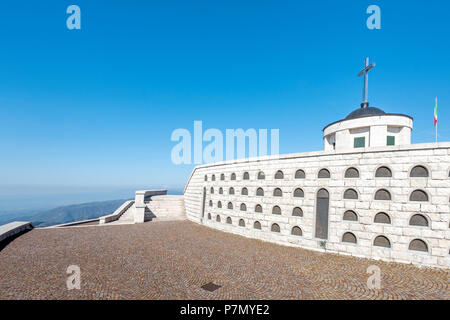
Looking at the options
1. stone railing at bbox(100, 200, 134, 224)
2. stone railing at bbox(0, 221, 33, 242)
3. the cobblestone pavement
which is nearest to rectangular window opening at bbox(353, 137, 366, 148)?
the cobblestone pavement

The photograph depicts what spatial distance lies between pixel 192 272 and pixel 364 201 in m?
10.9

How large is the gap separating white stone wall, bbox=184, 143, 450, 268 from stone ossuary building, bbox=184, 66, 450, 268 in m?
0.04

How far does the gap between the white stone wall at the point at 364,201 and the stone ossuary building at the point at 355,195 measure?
41 mm

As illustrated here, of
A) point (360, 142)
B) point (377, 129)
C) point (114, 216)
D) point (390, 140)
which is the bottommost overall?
point (114, 216)

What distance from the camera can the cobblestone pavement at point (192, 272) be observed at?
8221 millimetres

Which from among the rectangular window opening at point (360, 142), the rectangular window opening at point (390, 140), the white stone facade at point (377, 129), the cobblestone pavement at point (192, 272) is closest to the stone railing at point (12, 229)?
the cobblestone pavement at point (192, 272)

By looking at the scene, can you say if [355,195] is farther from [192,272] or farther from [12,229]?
[12,229]

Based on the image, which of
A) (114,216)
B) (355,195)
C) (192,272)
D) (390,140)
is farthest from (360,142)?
(114,216)

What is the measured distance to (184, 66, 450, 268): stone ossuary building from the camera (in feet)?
36.6

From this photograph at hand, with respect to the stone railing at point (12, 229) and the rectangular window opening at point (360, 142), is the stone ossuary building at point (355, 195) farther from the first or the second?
the stone railing at point (12, 229)

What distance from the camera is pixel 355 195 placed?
1304 centimetres

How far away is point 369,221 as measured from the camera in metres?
12.5
